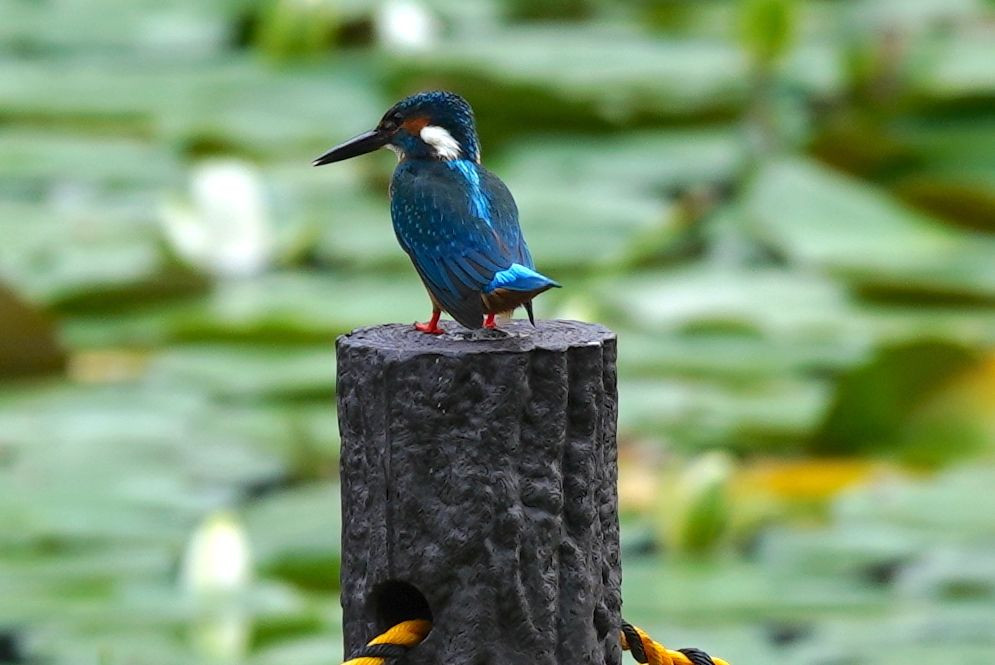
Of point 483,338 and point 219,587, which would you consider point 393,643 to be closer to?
point 483,338

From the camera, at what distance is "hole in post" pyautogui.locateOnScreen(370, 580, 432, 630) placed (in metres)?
1.61

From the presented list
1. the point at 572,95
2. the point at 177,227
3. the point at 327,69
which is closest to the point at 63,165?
the point at 177,227

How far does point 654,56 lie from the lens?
509cm

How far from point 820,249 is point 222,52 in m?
1.95

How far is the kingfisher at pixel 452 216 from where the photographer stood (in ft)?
5.17

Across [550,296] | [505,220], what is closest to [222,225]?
[550,296]

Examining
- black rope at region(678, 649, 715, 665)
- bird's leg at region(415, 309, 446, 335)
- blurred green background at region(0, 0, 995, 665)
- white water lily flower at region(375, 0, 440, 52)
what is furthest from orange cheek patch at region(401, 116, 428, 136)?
white water lily flower at region(375, 0, 440, 52)

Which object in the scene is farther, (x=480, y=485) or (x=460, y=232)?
(x=460, y=232)

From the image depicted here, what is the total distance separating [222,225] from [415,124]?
2491mm

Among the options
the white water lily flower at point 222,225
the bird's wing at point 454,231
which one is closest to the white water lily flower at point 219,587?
the bird's wing at point 454,231

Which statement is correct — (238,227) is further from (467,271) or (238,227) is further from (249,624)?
(467,271)

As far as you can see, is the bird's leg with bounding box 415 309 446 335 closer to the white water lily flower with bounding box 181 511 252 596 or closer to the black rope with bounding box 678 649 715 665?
the black rope with bounding box 678 649 715 665

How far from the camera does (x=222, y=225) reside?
13.6ft

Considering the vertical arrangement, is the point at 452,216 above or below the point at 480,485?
above
